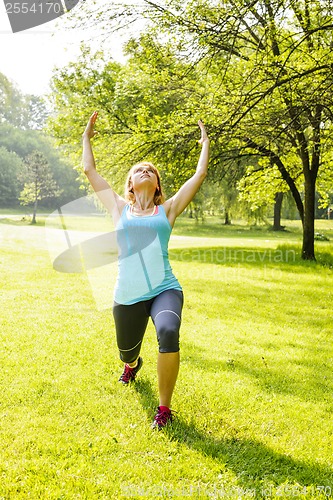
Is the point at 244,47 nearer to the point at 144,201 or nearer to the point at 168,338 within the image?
the point at 144,201

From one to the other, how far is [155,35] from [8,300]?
18.7 ft

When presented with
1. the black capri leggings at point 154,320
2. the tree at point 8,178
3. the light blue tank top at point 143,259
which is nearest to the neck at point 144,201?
the light blue tank top at point 143,259

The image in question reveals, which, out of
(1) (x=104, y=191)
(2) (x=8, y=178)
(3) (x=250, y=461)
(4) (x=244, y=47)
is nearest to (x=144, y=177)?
(1) (x=104, y=191)

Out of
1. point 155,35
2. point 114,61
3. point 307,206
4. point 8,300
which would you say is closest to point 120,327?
point 8,300

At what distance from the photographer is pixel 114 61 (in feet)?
51.0

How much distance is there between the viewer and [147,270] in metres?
3.62

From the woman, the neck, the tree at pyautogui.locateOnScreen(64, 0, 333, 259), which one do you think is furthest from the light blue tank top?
the tree at pyautogui.locateOnScreen(64, 0, 333, 259)

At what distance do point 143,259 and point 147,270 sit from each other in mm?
96

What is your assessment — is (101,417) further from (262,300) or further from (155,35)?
(155,35)

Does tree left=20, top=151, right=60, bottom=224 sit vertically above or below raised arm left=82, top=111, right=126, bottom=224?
above

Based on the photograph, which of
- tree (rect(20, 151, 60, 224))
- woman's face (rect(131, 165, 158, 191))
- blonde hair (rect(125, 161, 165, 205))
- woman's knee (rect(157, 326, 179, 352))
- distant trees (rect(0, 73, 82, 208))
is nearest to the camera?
woman's knee (rect(157, 326, 179, 352))

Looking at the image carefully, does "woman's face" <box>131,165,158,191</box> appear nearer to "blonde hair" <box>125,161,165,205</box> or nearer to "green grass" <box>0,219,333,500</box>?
"blonde hair" <box>125,161,165,205</box>

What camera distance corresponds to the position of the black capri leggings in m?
3.40

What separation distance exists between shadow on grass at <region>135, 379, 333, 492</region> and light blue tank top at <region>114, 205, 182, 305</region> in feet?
3.54
